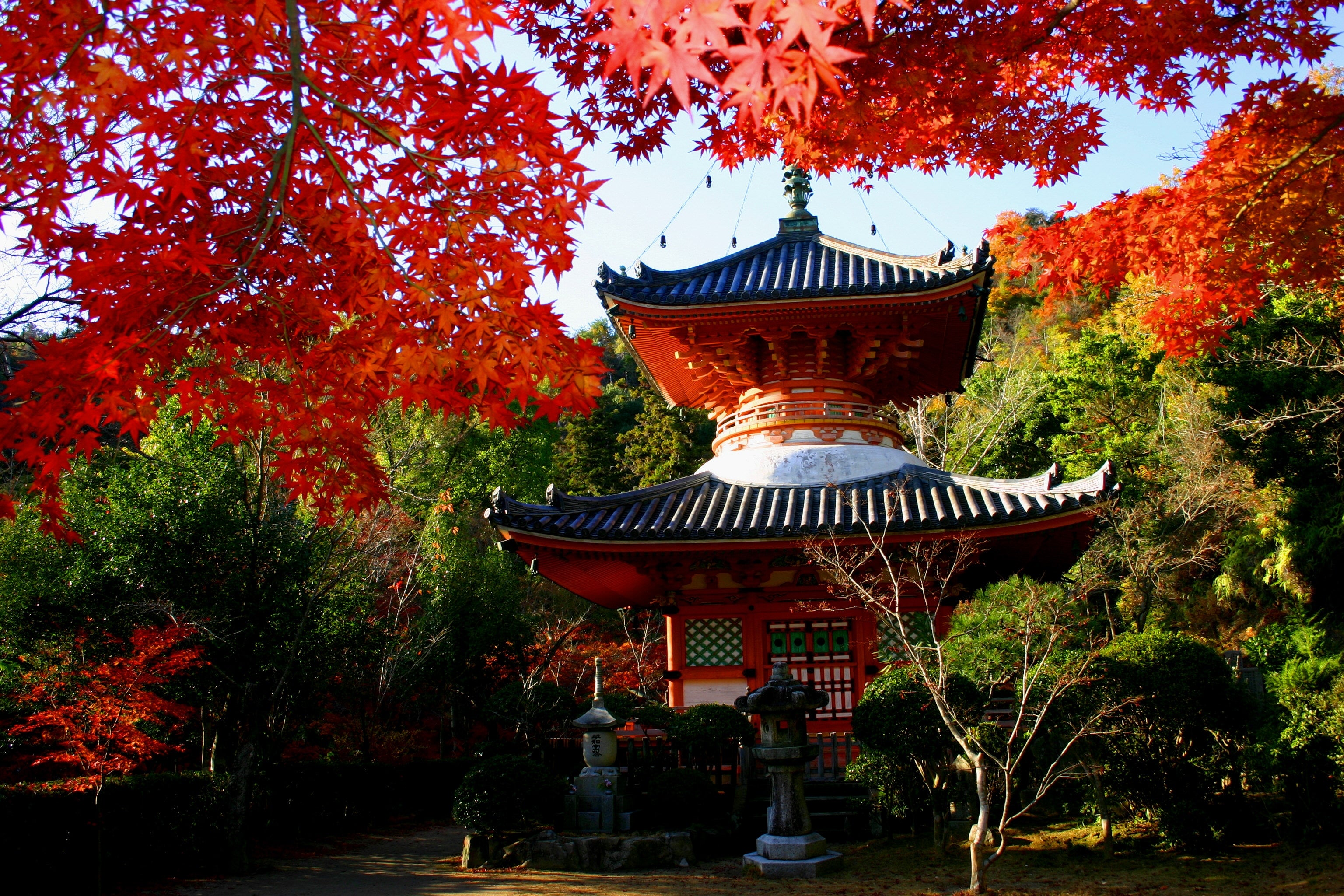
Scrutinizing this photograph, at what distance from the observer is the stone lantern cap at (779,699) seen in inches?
334

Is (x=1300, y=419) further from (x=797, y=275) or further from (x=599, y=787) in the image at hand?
(x=599, y=787)

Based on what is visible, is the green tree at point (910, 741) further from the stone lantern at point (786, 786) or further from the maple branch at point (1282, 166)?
the maple branch at point (1282, 166)

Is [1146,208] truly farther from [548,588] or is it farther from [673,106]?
[548,588]

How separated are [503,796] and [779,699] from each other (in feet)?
10.6

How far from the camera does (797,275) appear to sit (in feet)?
37.3

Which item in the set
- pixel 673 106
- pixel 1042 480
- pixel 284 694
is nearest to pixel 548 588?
pixel 284 694

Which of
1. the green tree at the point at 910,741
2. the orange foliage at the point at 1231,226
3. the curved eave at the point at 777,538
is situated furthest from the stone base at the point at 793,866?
the orange foliage at the point at 1231,226

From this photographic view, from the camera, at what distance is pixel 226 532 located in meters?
10.9

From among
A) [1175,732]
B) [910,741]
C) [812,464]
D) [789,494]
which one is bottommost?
[910,741]

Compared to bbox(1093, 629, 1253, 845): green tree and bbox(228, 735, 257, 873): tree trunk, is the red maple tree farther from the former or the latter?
bbox(1093, 629, 1253, 845): green tree

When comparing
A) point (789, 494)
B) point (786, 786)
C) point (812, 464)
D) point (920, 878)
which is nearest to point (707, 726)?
point (786, 786)

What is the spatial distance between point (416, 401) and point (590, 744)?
287 inches

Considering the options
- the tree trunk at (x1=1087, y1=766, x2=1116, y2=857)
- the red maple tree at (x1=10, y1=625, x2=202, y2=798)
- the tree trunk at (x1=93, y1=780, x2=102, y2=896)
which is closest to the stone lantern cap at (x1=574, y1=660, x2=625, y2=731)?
the red maple tree at (x1=10, y1=625, x2=202, y2=798)

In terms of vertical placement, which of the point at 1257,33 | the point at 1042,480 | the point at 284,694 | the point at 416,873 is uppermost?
the point at 1257,33
